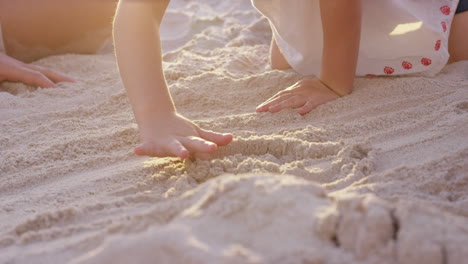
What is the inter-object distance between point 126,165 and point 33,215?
0.33m

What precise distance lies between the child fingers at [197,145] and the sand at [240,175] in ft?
0.11

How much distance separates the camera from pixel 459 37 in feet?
6.44

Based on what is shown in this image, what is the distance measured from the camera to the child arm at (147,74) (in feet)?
4.08

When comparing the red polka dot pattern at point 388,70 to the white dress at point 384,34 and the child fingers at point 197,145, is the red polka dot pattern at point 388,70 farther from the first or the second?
the child fingers at point 197,145

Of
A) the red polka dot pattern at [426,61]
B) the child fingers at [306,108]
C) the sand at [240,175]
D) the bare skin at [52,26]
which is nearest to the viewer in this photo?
the sand at [240,175]

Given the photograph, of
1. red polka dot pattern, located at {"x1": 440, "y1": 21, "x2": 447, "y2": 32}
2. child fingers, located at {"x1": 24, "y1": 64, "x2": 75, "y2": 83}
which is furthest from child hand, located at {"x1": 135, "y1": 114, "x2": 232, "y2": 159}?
red polka dot pattern, located at {"x1": 440, "y1": 21, "x2": 447, "y2": 32}

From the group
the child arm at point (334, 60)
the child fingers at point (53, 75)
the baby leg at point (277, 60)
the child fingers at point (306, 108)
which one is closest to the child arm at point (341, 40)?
the child arm at point (334, 60)

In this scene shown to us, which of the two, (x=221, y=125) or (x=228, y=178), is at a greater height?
(x=228, y=178)

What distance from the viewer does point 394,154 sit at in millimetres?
1188

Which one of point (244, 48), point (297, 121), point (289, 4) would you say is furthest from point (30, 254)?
point (244, 48)

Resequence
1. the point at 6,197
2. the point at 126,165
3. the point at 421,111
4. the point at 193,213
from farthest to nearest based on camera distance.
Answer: the point at 421,111
the point at 126,165
the point at 6,197
the point at 193,213

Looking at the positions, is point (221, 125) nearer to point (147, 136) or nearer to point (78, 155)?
point (147, 136)

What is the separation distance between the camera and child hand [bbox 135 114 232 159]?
1167mm

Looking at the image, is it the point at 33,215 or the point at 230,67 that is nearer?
the point at 33,215
